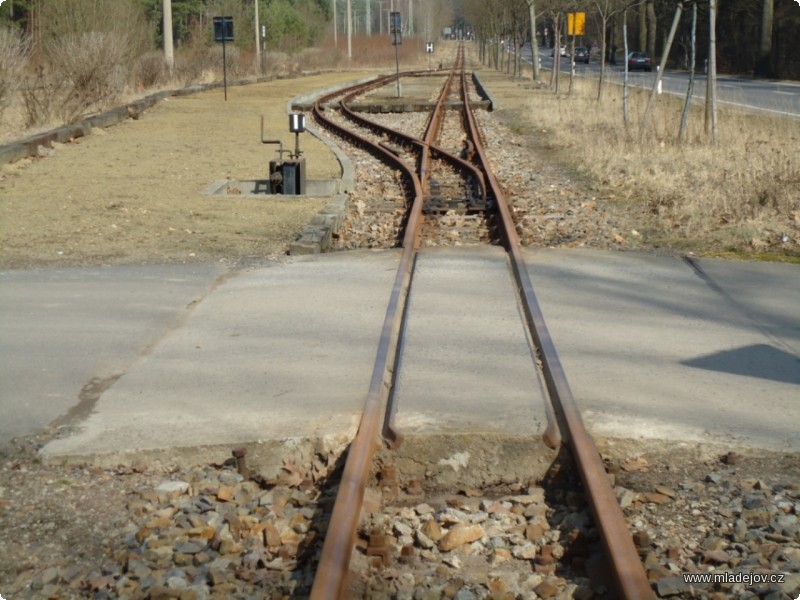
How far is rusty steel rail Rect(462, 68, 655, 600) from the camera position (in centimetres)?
367

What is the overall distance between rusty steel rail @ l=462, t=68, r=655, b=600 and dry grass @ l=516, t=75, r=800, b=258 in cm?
360

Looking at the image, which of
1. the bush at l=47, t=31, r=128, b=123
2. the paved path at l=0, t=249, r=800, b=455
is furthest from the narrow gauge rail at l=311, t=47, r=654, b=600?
the bush at l=47, t=31, r=128, b=123

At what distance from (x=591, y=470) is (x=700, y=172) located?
10.3 meters

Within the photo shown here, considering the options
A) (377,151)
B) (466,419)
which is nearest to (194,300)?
(466,419)

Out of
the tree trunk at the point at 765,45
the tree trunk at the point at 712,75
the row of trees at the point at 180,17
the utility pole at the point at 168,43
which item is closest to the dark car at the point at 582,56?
the row of trees at the point at 180,17

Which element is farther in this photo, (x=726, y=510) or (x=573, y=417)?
(x=573, y=417)

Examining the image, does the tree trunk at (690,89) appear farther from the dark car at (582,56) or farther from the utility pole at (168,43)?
the dark car at (582,56)

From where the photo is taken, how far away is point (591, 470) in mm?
4539

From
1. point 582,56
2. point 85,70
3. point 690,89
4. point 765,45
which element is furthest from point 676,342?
point 582,56

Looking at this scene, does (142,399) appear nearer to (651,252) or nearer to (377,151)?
(651,252)

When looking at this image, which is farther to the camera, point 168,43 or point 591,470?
point 168,43

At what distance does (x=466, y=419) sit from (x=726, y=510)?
1265mm

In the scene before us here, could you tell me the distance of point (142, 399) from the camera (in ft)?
18.4

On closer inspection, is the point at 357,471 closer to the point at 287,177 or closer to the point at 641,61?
the point at 287,177
